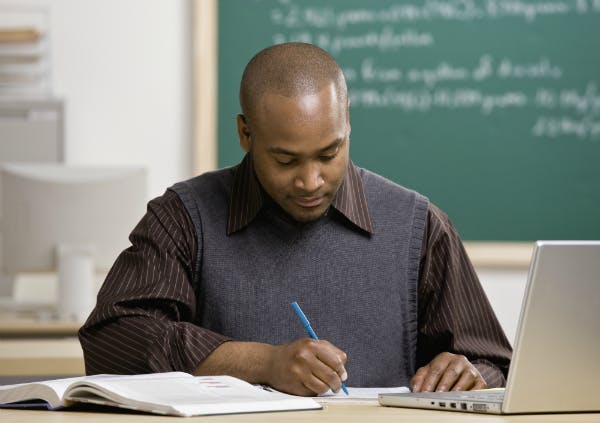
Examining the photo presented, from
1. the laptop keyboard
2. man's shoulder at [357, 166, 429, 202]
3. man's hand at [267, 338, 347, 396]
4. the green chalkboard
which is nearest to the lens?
the laptop keyboard

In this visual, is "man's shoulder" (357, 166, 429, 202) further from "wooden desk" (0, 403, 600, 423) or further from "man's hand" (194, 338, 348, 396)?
"wooden desk" (0, 403, 600, 423)

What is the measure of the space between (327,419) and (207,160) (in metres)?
2.55

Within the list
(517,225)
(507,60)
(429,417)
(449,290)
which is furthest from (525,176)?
(429,417)

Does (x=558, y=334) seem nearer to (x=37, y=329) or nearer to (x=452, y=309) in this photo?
(x=452, y=309)

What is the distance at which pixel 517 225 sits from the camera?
Answer: 139 inches

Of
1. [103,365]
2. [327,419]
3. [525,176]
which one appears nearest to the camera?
[327,419]

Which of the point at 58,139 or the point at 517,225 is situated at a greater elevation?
the point at 58,139

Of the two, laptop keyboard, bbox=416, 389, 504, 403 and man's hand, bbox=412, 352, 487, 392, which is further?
man's hand, bbox=412, 352, 487, 392

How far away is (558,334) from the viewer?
1070mm

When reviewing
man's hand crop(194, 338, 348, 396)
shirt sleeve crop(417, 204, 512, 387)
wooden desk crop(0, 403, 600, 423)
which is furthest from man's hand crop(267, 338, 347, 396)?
shirt sleeve crop(417, 204, 512, 387)

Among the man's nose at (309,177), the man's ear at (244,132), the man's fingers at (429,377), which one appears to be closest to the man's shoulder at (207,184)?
the man's ear at (244,132)

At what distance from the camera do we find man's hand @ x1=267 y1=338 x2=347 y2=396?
1.31 m

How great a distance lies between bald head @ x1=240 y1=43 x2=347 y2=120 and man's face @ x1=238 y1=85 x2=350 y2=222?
0.01 m

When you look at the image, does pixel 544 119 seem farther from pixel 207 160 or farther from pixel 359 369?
pixel 359 369
